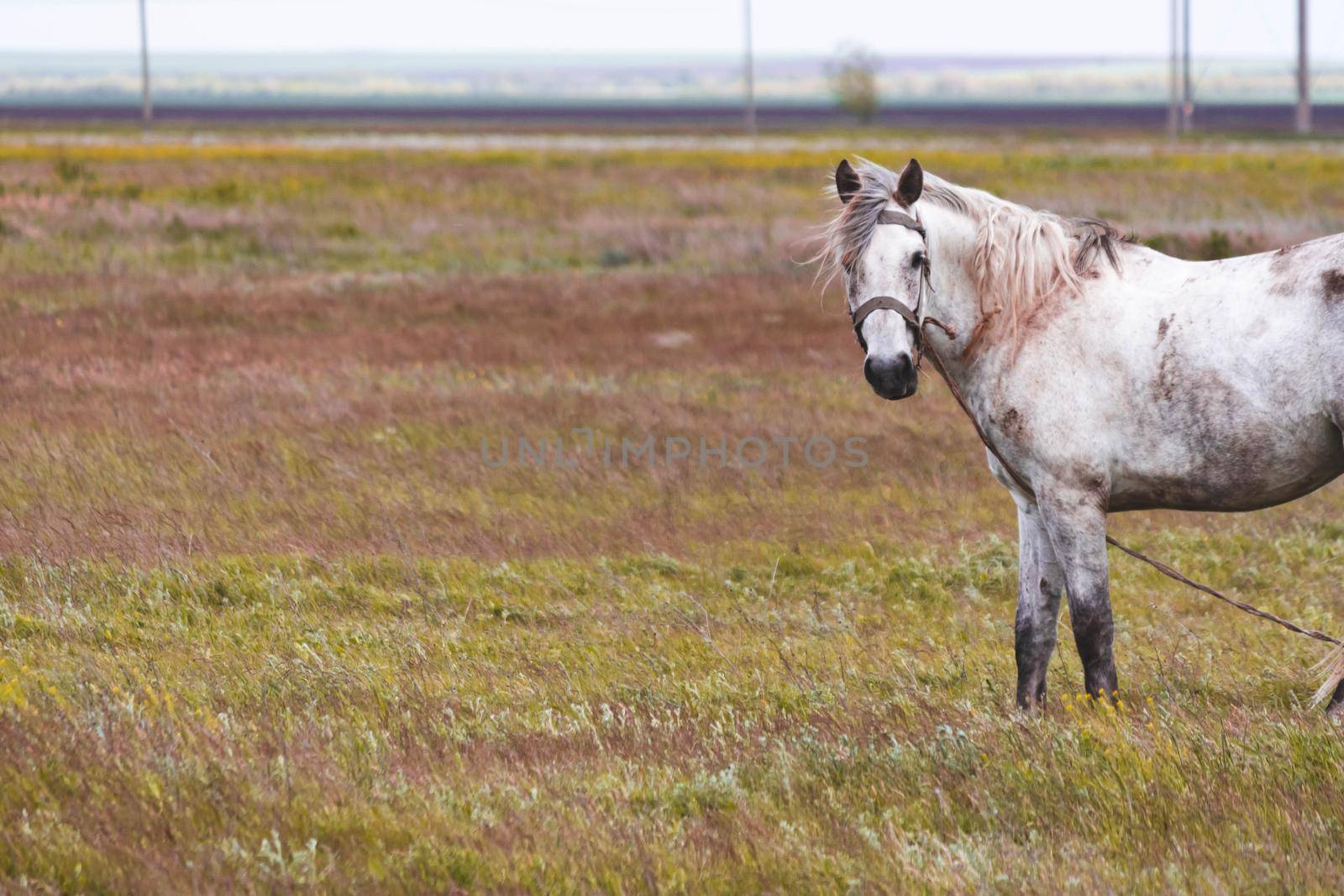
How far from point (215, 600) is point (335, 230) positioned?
795 inches

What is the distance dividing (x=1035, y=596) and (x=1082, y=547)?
50 centimetres

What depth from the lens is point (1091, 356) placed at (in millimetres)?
5645

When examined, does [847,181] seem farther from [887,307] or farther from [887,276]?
[887,307]

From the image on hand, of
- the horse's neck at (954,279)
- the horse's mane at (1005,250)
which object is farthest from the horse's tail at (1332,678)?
the horse's neck at (954,279)

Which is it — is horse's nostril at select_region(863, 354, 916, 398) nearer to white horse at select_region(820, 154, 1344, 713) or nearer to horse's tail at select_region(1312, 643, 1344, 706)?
white horse at select_region(820, 154, 1344, 713)

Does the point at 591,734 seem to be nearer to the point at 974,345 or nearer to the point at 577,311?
the point at 974,345

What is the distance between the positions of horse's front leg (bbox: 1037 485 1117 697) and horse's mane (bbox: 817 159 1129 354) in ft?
2.31

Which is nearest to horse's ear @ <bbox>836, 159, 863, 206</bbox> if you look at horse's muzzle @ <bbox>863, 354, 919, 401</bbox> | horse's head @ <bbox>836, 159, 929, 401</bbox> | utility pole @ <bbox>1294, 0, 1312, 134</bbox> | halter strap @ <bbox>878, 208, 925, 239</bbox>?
horse's head @ <bbox>836, 159, 929, 401</bbox>

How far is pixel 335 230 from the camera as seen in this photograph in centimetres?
2698

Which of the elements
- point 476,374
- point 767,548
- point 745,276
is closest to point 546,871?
point 767,548

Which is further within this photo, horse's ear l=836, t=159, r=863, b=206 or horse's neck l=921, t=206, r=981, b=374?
horse's neck l=921, t=206, r=981, b=374

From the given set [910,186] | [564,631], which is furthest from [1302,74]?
[910,186]

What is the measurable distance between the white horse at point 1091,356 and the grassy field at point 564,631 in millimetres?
854

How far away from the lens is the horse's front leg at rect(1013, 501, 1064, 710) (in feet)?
19.7
